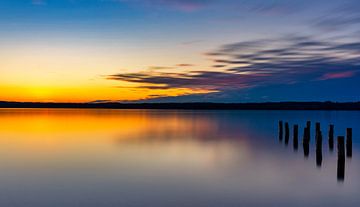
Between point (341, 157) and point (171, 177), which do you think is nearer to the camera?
point (341, 157)

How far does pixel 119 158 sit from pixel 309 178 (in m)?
8.97

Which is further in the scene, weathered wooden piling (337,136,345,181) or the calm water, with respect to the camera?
weathered wooden piling (337,136,345,181)

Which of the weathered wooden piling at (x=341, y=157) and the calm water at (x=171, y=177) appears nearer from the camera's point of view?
Answer: the calm water at (x=171, y=177)

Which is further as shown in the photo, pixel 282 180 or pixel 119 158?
pixel 119 158

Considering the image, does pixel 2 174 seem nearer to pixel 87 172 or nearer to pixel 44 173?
pixel 44 173

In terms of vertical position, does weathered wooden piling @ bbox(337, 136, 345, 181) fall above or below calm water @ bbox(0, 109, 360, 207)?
above

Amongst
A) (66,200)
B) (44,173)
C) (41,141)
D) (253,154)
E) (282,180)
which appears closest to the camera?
(66,200)

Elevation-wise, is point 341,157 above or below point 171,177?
above

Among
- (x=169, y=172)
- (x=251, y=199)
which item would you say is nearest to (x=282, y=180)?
(x=251, y=199)

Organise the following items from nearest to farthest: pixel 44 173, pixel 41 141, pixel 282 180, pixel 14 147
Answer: pixel 282 180 → pixel 44 173 → pixel 14 147 → pixel 41 141

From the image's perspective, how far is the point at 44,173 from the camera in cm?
1483

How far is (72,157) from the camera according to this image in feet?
63.3

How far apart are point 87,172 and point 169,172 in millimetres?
3128

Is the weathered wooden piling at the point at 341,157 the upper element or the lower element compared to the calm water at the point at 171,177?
upper
